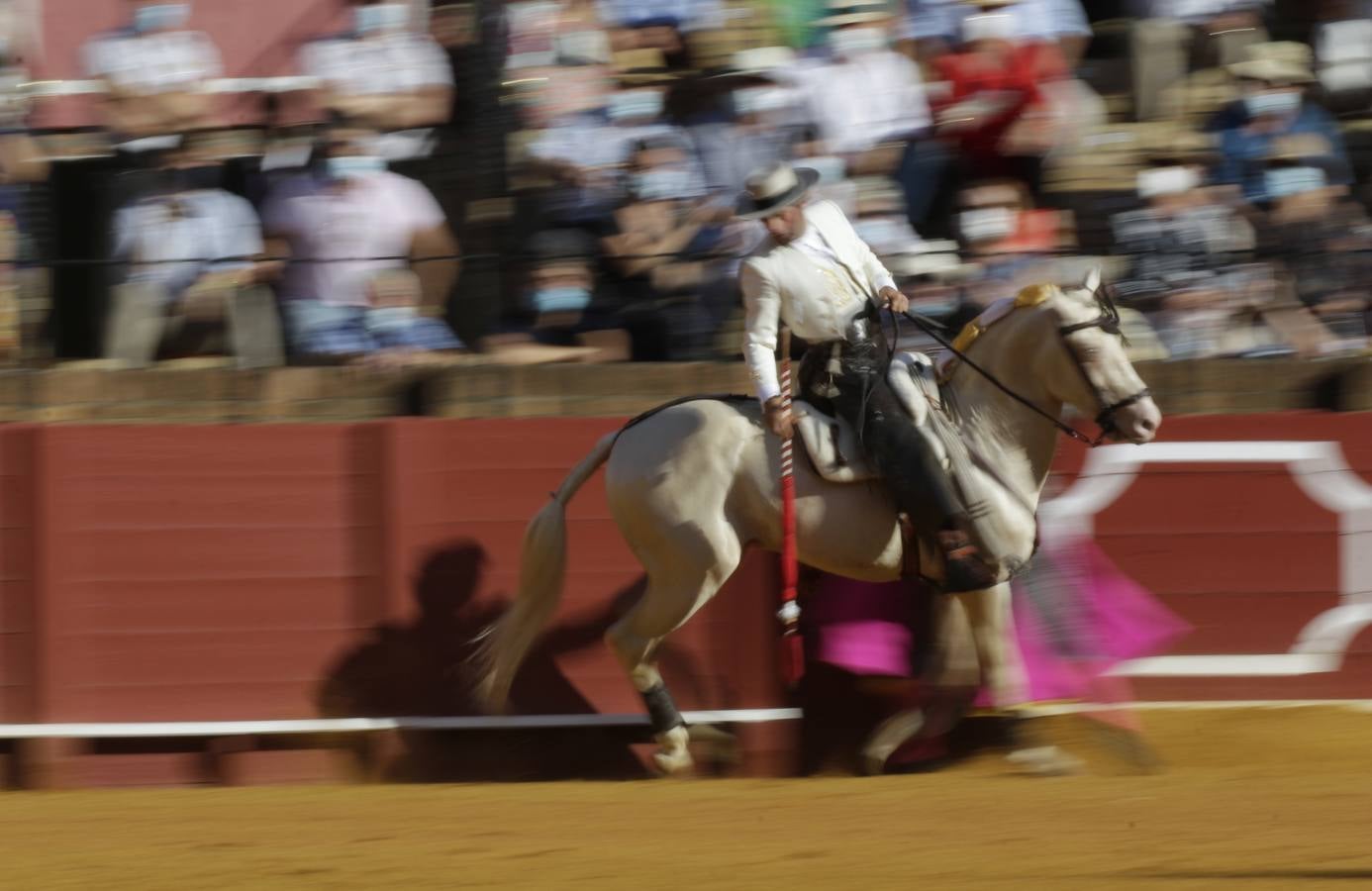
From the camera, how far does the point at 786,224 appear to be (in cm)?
801

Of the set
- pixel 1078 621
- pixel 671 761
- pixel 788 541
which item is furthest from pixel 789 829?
pixel 1078 621

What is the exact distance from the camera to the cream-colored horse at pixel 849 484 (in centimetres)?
799

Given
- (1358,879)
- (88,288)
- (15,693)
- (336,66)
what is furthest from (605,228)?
(1358,879)

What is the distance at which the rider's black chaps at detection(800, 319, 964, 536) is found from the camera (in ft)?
25.8

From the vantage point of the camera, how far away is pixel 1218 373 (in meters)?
9.14

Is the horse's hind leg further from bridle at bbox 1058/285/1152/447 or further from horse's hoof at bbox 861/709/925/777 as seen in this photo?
bridle at bbox 1058/285/1152/447

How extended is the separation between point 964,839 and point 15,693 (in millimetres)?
4106

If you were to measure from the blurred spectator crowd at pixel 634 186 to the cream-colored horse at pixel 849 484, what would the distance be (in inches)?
40.0

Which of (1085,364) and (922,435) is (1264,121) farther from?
(922,435)

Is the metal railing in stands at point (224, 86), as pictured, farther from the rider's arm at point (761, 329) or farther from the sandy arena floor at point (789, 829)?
the sandy arena floor at point (789, 829)

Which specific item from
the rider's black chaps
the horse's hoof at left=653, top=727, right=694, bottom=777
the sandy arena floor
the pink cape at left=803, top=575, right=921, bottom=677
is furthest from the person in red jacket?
the horse's hoof at left=653, top=727, right=694, bottom=777

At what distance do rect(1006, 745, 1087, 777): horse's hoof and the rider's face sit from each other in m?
2.22

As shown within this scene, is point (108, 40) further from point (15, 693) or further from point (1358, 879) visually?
point (1358, 879)

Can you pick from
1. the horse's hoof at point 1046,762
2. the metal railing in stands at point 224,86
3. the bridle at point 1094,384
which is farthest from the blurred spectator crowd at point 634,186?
the horse's hoof at point 1046,762
